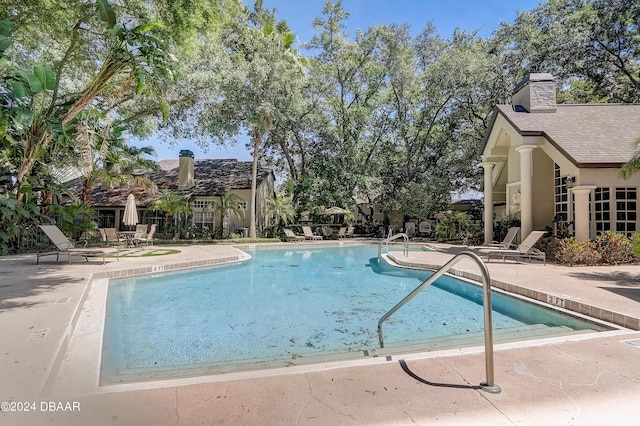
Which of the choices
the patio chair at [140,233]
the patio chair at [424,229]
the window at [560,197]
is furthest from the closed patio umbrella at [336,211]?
the window at [560,197]

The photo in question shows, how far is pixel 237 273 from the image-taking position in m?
11.2

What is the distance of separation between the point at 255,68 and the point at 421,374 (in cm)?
2011

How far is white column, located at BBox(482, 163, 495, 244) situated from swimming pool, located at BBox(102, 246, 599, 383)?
26.4 feet

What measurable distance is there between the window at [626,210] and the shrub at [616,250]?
1.66m

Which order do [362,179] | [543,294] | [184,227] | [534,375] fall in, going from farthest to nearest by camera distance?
[362,179]
[184,227]
[543,294]
[534,375]

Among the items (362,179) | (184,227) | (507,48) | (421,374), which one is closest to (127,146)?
(184,227)

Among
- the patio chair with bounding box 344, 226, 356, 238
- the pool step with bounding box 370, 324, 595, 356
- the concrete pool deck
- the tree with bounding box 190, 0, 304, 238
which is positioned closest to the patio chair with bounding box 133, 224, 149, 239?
the tree with bounding box 190, 0, 304, 238

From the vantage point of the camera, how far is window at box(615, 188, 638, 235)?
38.5 feet

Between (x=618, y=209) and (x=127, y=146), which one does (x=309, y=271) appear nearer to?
(x=618, y=209)

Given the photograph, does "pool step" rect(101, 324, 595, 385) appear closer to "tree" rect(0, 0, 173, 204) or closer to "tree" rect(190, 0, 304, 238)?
"tree" rect(0, 0, 173, 204)

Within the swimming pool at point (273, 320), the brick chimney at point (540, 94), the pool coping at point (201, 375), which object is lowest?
the swimming pool at point (273, 320)

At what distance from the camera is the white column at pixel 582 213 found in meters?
11.3

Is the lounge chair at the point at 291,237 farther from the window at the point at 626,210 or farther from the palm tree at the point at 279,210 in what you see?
the window at the point at 626,210

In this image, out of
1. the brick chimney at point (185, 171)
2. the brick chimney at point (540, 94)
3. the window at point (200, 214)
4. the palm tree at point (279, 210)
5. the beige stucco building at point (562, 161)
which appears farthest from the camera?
the brick chimney at point (185, 171)
